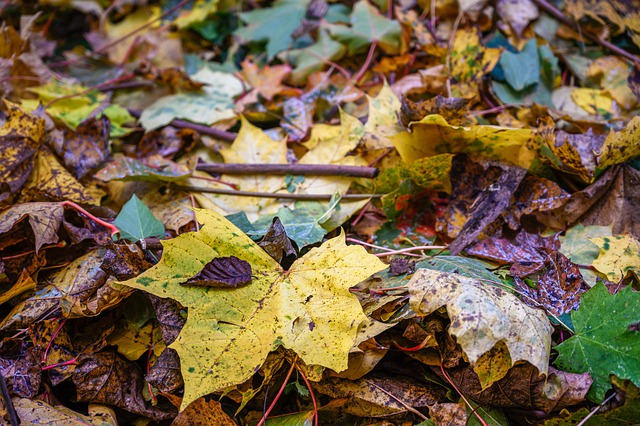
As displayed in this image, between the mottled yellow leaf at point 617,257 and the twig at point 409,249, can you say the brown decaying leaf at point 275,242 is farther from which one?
the mottled yellow leaf at point 617,257

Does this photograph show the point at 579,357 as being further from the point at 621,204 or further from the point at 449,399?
the point at 621,204

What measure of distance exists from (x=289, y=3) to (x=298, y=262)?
1319mm

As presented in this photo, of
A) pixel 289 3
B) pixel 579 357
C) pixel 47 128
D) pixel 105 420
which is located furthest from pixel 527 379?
pixel 289 3

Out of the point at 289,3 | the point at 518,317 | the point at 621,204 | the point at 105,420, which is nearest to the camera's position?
the point at 518,317

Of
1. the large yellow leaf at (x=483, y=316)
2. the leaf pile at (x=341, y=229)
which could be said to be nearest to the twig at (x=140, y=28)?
the leaf pile at (x=341, y=229)

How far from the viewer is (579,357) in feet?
2.93

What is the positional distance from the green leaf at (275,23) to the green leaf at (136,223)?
3.08ft

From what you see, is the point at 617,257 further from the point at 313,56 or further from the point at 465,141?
the point at 313,56

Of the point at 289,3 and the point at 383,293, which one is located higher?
the point at 289,3

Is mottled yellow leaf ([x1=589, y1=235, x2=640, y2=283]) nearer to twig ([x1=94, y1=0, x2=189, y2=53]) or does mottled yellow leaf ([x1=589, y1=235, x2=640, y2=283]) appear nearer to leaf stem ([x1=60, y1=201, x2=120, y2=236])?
leaf stem ([x1=60, y1=201, x2=120, y2=236])

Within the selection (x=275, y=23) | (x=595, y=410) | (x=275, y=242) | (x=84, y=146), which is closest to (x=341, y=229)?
(x=275, y=242)

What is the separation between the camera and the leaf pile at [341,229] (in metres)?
0.90

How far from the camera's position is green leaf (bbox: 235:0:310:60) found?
183 cm

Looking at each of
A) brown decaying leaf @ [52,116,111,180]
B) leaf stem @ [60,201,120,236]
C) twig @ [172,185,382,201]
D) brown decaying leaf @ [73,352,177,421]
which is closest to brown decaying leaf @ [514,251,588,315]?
twig @ [172,185,382,201]
